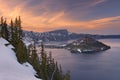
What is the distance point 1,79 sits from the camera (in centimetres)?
3553

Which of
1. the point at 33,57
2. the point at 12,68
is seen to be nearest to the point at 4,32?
the point at 33,57

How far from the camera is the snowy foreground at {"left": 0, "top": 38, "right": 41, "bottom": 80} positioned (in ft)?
140

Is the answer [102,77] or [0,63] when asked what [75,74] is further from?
[0,63]

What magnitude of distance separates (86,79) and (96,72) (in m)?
26.1

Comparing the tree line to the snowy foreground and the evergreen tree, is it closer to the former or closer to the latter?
the evergreen tree

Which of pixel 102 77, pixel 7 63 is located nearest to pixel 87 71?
pixel 102 77

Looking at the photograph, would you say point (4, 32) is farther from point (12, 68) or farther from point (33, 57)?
point (12, 68)

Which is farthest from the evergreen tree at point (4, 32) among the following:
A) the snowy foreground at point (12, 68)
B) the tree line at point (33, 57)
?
the snowy foreground at point (12, 68)

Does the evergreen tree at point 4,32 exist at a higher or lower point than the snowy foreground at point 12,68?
higher

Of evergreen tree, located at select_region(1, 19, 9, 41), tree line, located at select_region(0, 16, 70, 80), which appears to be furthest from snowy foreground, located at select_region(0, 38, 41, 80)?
evergreen tree, located at select_region(1, 19, 9, 41)

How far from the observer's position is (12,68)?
48.8 meters

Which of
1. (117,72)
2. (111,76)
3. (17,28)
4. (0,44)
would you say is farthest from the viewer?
(117,72)

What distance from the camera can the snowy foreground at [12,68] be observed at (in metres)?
42.8

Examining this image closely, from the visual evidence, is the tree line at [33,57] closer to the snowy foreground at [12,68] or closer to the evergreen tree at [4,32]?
the evergreen tree at [4,32]
